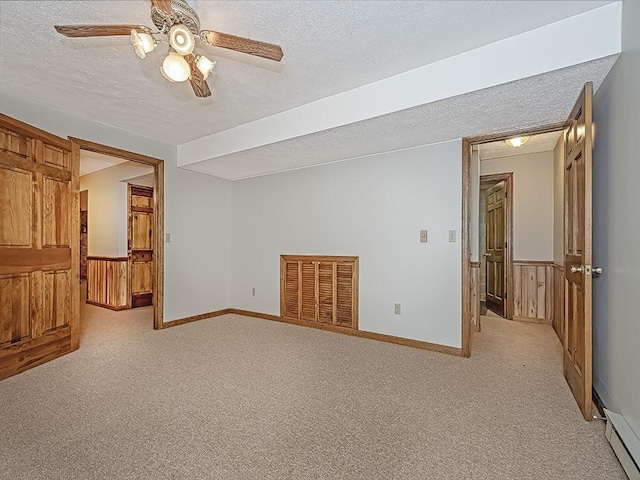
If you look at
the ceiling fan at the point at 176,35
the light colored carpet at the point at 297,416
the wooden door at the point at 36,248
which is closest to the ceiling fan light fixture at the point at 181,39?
the ceiling fan at the point at 176,35

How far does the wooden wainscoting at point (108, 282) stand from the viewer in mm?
5375

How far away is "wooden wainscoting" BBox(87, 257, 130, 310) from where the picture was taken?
5.38m

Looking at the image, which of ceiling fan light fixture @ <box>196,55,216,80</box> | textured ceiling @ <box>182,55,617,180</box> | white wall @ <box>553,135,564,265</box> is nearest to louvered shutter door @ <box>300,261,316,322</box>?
textured ceiling @ <box>182,55,617,180</box>

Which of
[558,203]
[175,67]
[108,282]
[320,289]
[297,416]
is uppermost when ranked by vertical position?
[175,67]

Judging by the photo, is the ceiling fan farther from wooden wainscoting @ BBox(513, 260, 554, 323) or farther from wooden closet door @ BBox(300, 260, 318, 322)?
wooden wainscoting @ BBox(513, 260, 554, 323)

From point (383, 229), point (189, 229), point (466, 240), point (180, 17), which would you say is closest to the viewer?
point (180, 17)

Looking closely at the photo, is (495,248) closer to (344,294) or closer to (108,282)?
(344,294)

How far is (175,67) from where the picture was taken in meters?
1.76

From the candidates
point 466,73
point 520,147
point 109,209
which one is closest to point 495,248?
point 520,147

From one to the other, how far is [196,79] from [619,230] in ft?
8.42

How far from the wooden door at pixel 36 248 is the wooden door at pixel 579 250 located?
157 inches

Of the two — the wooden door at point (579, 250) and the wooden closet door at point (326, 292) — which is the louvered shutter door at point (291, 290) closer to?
the wooden closet door at point (326, 292)

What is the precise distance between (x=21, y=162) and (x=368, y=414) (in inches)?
129

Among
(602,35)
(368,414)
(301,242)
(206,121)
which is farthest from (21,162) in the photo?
(602,35)
